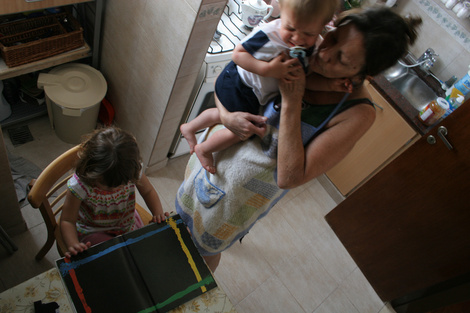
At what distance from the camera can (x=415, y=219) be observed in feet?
6.37

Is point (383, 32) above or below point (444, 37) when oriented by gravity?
above

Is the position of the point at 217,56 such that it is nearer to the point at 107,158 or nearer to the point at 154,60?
the point at 154,60

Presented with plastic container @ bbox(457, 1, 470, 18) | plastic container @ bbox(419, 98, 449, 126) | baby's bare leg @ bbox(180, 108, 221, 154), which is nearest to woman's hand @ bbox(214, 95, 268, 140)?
baby's bare leg @ bbox(180, 108, 221, 154)

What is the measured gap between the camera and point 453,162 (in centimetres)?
169

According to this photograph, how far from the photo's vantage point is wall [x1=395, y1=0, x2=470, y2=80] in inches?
96.6

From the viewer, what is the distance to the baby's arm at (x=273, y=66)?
89 centimetres

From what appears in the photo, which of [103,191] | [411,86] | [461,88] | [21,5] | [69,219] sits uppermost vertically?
[461,88]

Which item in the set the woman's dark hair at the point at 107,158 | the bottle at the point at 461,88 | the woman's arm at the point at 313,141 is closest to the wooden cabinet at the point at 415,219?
the bottle at the point at 461,88

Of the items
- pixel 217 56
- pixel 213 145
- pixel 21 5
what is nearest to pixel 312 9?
pixel 213 145

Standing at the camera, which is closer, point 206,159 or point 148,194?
point 206,159

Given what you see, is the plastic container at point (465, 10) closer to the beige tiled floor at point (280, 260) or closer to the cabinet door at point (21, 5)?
the beige tiled floor at point (280, 260)

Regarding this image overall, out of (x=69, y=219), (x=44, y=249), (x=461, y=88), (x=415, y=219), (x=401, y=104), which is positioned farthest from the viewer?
(x=461, y=88)

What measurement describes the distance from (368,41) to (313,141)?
0.99 feet

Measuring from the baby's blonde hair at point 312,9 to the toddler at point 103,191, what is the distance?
0.69 metres
